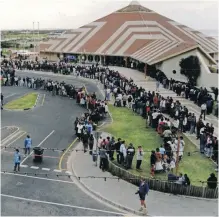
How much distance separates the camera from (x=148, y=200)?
15461 mm

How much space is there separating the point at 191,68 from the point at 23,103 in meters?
17.0

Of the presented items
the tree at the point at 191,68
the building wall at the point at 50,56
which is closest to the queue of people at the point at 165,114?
the tree at the point at 191,68

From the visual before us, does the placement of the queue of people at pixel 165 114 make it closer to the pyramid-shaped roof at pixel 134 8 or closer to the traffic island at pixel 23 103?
the traffic island at pixel 23 103

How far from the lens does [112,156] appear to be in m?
19.4

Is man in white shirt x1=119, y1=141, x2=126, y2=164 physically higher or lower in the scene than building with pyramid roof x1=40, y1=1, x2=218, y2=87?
lower

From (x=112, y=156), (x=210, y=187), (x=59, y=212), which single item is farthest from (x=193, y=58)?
(x=59, y=212)

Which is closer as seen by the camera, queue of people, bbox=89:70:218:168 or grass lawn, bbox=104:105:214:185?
grass lawn, bbox=104:105:214:185

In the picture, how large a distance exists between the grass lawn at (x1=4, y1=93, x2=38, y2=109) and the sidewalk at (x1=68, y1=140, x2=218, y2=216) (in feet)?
54.0

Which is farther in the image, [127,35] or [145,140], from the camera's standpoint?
[127,35]

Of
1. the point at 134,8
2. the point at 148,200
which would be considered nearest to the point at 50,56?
the point at 134,8

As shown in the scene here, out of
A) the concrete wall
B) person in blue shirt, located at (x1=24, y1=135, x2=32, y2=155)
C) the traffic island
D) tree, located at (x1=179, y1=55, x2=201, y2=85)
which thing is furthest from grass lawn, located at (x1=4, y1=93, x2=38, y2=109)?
the concrete wall

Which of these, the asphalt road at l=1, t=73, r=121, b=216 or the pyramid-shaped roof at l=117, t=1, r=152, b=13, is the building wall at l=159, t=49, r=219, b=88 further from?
the pyramid-shaped roof at l=117, t=1, r=152, b=13

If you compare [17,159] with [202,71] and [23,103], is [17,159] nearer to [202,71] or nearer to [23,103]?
[23,103]

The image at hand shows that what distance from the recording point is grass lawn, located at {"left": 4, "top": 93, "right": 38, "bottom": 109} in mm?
33531
